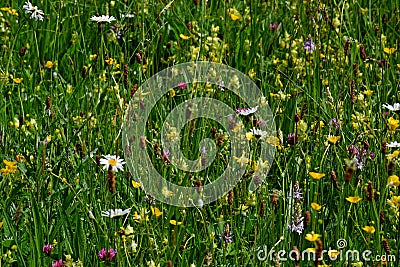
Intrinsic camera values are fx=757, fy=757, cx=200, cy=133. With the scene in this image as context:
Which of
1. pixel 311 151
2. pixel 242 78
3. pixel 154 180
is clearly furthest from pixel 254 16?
pixel 154 180

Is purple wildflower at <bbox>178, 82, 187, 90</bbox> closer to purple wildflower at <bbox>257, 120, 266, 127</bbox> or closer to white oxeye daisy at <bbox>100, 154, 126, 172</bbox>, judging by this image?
purple wildflower at <bbox>257, 120, 266, 127</bbox>

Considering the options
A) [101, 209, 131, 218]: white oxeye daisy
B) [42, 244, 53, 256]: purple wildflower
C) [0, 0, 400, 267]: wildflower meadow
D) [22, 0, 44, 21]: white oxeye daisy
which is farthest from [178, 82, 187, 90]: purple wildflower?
[42, 244, 53, 256]: purple wildflower

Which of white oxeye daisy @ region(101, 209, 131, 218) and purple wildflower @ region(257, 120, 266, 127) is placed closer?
white oxeye daisy @ region(101, 209, 131, 218)

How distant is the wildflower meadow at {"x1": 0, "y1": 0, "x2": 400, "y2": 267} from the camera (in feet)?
6.41

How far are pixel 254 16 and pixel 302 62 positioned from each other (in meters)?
0.60

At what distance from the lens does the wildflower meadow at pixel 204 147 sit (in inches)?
76.9

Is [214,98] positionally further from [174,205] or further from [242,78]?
[174,205]

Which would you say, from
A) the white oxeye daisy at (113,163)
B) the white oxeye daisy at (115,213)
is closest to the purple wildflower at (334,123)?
the white oxeye daisy at (113,163)

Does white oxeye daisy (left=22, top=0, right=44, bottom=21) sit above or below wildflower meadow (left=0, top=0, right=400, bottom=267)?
above

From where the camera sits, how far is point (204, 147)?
95.4 inches

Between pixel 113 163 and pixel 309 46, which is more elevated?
pixel 309 46

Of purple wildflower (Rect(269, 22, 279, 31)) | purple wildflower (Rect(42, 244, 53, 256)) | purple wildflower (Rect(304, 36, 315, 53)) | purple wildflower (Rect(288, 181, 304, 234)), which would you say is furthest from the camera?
purple wildflower (Rect(269, 22, 279, 31))

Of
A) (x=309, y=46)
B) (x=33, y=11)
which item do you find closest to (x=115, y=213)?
(x=309, y=46)

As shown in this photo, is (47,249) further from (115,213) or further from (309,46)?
(309,46)
